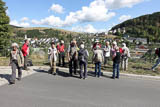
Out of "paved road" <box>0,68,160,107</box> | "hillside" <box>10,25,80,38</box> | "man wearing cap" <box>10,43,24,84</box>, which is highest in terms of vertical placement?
"hillside" <box>10,25,80,38</box>

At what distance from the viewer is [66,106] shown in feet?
12.7

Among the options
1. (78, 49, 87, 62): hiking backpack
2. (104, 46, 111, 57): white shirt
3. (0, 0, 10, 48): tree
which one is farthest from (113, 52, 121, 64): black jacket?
(0, 0, 10, 48): tree

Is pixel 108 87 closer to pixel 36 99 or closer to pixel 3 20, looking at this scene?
pixel 36 99

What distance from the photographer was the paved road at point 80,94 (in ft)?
13.3

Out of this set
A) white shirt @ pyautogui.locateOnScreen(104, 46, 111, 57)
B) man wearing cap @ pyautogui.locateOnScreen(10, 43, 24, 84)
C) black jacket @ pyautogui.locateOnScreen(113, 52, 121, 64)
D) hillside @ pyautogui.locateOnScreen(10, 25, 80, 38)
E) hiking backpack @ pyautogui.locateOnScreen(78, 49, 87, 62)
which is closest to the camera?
man wearing cap @ pyautogui.locateOnScreen(10, 43, 24, 84)

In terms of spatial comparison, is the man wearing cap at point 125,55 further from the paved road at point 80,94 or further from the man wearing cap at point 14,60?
the man wearing cap at point 14,60

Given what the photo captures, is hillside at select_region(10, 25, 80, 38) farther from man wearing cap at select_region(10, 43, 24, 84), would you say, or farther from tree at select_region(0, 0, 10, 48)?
man wearing cap at select_region(10, 43, 24, 84)

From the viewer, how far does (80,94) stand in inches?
187

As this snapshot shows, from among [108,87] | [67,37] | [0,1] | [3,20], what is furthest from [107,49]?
[0,1]

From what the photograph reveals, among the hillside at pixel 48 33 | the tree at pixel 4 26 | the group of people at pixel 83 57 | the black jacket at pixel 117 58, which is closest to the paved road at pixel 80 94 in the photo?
the group of people at pixel 83 57

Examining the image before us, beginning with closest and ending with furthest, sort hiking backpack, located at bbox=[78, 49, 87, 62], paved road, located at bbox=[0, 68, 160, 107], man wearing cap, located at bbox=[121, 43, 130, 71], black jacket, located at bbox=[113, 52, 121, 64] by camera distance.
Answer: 1. paved road, located at bbox=[0, 68, 160, 107]
2. hiking backpack, located at bbox=[78, 49, 87, 62]
3. black jacket, located at bbox=[113, 52, 121, 64]
4. man wearing cap, located at bbox=[121, 43, 130, 71]

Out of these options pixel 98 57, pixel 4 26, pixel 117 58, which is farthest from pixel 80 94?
pixel 4 26

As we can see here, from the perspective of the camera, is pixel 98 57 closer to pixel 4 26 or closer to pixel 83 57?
pixel 83 57

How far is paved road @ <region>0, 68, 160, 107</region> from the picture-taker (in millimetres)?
4059
